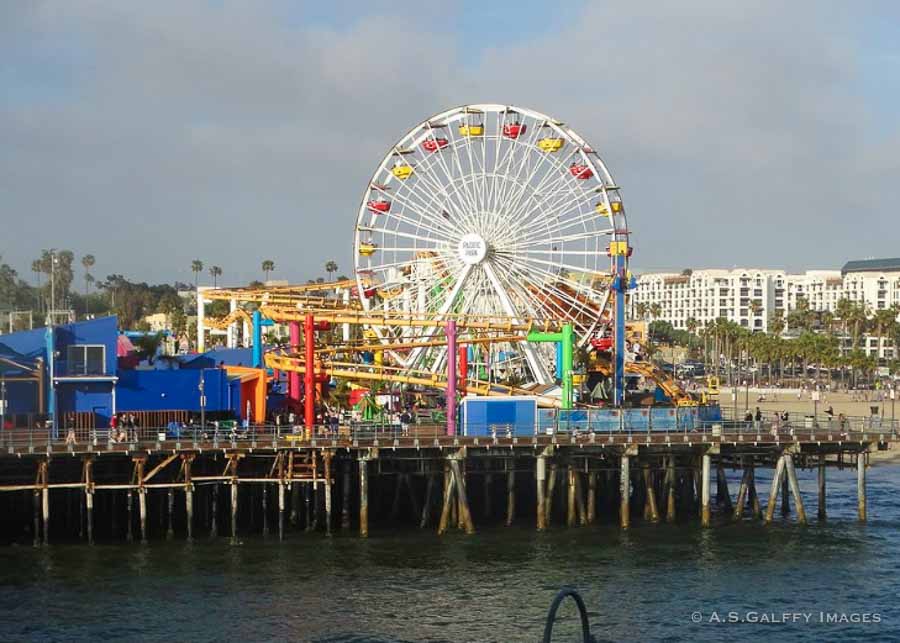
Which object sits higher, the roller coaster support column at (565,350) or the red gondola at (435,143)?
the red gondola at (435,143)

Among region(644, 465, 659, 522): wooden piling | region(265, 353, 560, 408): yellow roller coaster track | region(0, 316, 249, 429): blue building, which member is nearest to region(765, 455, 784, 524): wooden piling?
region(644, 465, 659, 522): wooden piling

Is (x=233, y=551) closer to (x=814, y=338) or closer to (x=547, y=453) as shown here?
(x=547, y=453)

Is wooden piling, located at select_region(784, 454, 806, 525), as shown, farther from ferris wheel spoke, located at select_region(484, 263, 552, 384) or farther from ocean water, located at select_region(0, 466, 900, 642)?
ferris wheel spoke, located at select_region(484, 263, 552, 384)

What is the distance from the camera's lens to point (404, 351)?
8856 cm

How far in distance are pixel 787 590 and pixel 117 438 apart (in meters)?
29.9

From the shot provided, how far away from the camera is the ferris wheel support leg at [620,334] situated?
79000 mm

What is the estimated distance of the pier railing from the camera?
191 feet

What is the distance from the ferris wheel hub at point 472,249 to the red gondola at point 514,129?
6.60m

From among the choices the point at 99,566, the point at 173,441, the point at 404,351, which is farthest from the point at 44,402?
the point at 404,351

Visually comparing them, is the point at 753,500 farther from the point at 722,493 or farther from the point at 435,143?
the point at 435,143

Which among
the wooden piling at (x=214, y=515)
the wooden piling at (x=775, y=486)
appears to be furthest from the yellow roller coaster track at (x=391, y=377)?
the wooden piling at (x=214, y=515)

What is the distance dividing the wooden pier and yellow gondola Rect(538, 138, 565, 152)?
2339cm

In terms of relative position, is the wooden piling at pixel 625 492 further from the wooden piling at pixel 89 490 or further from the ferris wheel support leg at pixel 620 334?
the wooden piling at pixel 89 490

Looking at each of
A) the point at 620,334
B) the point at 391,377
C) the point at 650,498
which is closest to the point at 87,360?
the point at 391,377
